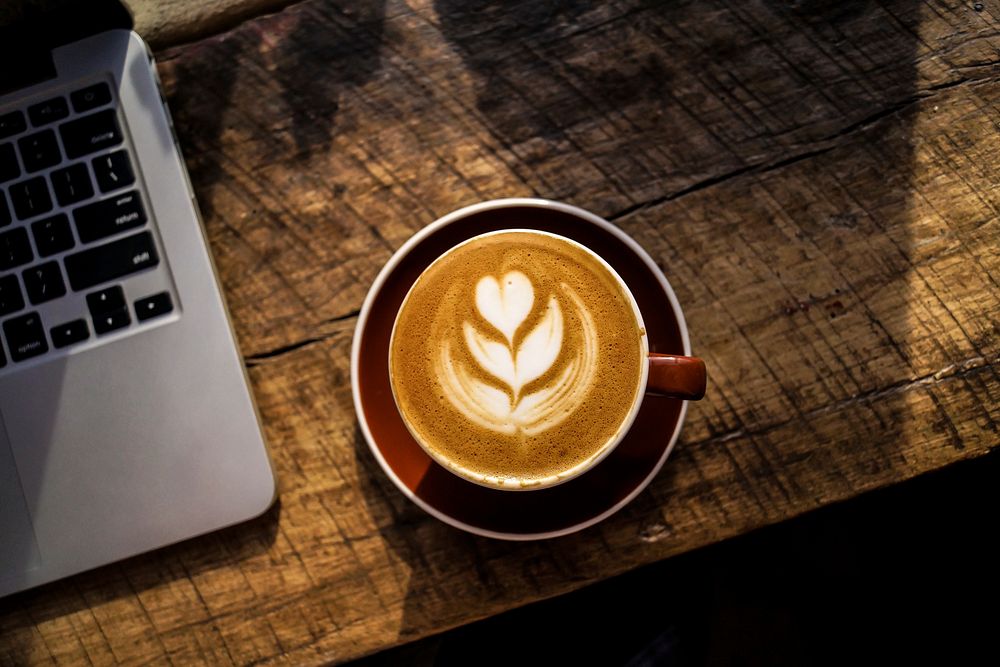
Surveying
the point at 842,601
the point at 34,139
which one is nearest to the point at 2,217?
the point at 34,139

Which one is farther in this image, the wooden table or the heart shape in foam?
the wooden table

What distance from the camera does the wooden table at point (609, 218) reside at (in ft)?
2.76

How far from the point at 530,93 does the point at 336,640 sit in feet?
2.30

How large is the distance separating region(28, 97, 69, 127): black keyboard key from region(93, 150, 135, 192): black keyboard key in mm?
65

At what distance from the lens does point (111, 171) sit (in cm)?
79

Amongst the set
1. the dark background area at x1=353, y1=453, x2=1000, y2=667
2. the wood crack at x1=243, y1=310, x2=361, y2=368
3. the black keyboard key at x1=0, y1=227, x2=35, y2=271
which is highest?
the black keyboard key at x1=0, y1=227, x2=35, y2=271

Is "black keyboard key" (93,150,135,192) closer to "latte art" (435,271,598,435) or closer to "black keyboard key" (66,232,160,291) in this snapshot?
"black keyboard key" (66,232,160,291)

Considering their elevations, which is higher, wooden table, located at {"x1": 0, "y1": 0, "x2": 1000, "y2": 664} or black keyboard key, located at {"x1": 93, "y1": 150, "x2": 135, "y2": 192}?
black keyboard key, located at {"x1": 93, "y1": 150, "x2": 135, "y2": 192}

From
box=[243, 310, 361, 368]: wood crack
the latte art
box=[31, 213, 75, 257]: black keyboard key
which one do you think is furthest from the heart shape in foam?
box=[31, 213, 75, 257]: black keyboard key

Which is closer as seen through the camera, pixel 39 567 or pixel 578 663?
pixel 39 567

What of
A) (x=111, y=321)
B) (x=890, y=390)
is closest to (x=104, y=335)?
(x=111, y=321)

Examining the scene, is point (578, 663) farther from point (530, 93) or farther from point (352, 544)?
point (530, 93)

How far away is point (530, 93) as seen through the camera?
0.87 meters

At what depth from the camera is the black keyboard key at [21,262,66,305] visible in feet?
2.55
